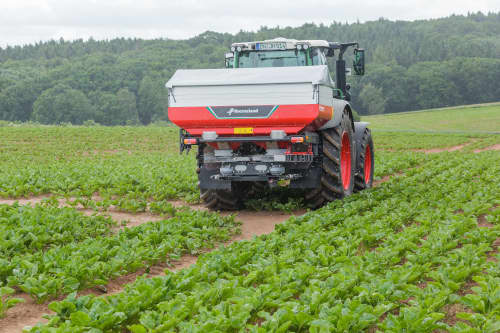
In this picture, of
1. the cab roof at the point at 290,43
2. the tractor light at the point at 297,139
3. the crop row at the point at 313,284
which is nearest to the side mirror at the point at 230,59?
the cab roof at the point at 290,43

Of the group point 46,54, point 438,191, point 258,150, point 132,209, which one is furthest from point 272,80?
point 46,54

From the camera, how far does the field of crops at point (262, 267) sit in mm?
4332

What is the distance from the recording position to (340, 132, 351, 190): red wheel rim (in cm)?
1082

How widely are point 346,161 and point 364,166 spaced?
4.25 ft

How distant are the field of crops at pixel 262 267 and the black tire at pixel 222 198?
0.37 meters

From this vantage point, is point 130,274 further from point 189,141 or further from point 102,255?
point 189,141

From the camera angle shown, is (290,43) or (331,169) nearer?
(331,169)

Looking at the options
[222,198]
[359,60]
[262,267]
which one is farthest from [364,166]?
[262,267]

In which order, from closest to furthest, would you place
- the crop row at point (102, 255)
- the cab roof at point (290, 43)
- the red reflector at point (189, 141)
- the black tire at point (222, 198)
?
1. the crop row at point (102, 255)
2. the red reflector at point (189, 141)
3. the black tire at point (222, 198)
4. the cab roof at point (290, 43)

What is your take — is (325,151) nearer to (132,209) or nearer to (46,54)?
(132,209)

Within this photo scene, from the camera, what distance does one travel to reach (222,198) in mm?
10273

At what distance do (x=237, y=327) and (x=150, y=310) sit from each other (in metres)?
0.89

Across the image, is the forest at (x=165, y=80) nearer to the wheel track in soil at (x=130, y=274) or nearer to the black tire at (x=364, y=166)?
the black tire at (x=364, y=166)

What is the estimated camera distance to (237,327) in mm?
4195
